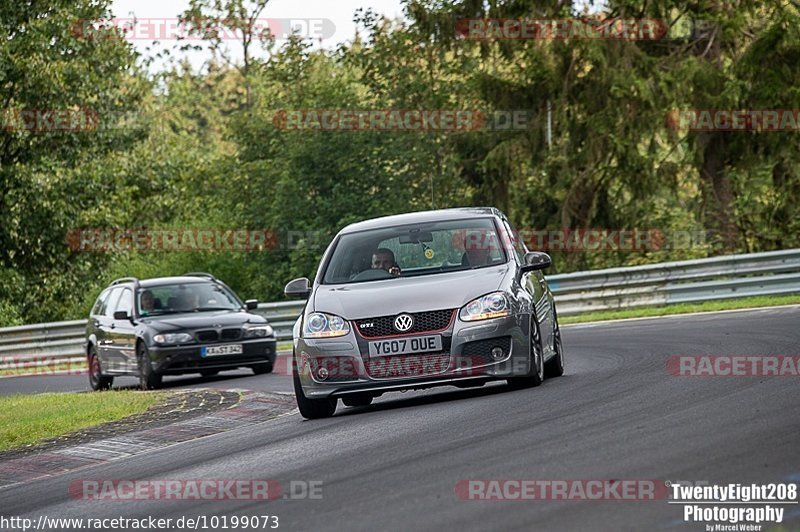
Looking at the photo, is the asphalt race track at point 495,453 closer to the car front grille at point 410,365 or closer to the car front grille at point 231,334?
the car front grille at point 410,365

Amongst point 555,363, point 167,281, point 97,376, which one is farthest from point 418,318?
point 97,376

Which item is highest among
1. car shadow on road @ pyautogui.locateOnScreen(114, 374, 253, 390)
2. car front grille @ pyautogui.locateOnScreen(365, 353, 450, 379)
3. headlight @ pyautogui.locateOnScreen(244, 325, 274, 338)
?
car front grille @ pyautogui.locateOnScreen(365, 353, 450, 379)

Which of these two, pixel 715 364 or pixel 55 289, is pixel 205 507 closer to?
pixel 715 364

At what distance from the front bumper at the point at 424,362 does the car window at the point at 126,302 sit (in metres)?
9.93

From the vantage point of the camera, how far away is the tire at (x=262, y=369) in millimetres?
21000

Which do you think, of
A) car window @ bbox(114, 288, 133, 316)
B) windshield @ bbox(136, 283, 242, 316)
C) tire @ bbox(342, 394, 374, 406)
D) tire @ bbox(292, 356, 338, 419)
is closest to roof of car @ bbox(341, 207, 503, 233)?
tire @ bbox(342, 394, 374, 406)

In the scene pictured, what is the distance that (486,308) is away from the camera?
469 inches

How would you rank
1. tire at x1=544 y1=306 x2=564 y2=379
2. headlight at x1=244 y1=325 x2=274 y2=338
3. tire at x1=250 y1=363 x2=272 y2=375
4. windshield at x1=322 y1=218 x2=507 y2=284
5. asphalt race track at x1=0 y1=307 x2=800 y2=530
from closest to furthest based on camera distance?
asphalt race track at x1=0 y1=307 x2=800 y2=530, windshield at x1=322 y1=218 x2=507 y2=284, tire at x1=544 y1=306 x2=564 y2=379, headlight at x1=244 y1=325 x2=274 y2=338, tire at x1=250 y1=363 x2=272 y2=375

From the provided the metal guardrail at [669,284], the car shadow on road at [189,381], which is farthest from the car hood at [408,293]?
the metal guardrail at [669,284]

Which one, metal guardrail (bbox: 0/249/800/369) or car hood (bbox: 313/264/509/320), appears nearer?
car hood (bbox: 313/264/509/320)

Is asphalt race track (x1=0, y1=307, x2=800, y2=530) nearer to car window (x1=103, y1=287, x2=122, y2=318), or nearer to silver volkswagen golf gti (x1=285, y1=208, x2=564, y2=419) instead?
silver volkswagen golf gti (x1=285, y1=208, x2=564, y2=419)

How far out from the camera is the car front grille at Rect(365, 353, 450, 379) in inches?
462

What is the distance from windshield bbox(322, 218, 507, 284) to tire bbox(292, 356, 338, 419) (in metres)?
1.08

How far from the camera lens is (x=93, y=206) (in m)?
36.4
